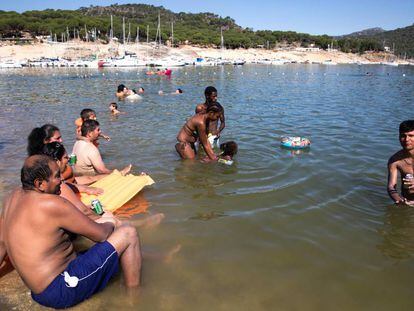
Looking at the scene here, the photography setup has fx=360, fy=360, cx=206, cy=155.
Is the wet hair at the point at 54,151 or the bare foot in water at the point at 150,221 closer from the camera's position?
the wet hair at the point at 54,151

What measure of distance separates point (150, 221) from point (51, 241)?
8.73ft

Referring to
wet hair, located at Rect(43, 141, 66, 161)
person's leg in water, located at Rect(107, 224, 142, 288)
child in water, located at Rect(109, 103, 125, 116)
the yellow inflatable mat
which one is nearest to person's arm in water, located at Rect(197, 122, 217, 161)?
the yellow inflatable mat

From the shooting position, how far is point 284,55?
13288cm

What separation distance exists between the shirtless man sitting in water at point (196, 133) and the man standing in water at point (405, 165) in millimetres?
3713

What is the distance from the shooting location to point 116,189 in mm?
6301

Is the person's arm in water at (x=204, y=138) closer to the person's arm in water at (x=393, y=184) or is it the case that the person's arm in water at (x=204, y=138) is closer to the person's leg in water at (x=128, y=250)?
the person's arm in water at (x=393, y=184)

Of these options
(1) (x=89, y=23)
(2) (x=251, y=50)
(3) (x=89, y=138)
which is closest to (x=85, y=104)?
(3) (x=89, y=138)

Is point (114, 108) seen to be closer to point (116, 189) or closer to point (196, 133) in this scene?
point (196, 133)

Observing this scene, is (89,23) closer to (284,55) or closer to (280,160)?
(284,55)

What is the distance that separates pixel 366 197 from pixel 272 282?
356 cm

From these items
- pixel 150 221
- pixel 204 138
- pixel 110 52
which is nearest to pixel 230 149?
pixel 204 138

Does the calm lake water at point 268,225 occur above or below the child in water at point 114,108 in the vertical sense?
below

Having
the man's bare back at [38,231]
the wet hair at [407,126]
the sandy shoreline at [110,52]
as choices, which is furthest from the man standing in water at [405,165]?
the sandy shoreline at [110,52]

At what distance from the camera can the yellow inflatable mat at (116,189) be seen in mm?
5863
